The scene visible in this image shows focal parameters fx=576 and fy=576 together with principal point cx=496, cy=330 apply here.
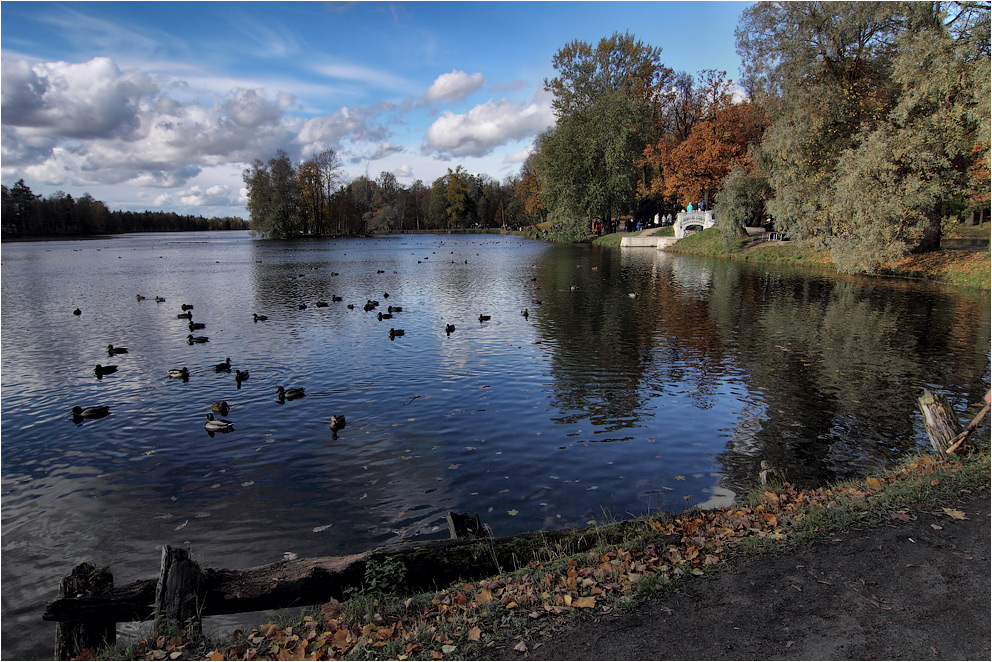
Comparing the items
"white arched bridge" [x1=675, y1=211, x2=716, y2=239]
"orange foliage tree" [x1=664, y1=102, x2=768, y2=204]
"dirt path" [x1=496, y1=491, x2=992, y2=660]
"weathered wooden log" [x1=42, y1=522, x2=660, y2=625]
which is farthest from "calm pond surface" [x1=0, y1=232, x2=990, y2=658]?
"white arched bridge" [x1=675, y1=211, x2=716, y2=239]

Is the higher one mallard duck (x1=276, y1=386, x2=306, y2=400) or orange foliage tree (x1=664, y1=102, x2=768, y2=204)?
orange foliage tree (x1=664, y1=102, x2=768, y2=204)

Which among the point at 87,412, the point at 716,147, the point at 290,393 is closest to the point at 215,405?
the point at 290,393

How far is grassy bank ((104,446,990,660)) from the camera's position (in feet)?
18.4

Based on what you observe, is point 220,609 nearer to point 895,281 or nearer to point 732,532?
point 732,532

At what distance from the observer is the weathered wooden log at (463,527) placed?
7609 mm

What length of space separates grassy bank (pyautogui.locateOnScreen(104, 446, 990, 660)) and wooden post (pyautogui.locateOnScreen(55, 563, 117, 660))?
0.30 meters

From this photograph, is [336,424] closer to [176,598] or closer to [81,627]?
[176,598]

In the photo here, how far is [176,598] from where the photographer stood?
590 cm

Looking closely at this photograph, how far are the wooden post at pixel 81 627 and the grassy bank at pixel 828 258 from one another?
134 ft

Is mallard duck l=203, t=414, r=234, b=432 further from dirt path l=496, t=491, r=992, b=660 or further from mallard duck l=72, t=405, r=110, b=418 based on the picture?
dirt path l=496, t=491, r=992, b=660

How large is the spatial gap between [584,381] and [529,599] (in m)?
11.4

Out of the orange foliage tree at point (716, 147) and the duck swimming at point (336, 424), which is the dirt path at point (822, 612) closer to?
the duck swimming at point (336, 424)

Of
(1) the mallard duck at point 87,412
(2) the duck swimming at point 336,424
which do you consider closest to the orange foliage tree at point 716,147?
(2) the duck swimming at point 336,424

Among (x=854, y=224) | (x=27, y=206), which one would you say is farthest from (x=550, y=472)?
(x=27, y=206)
